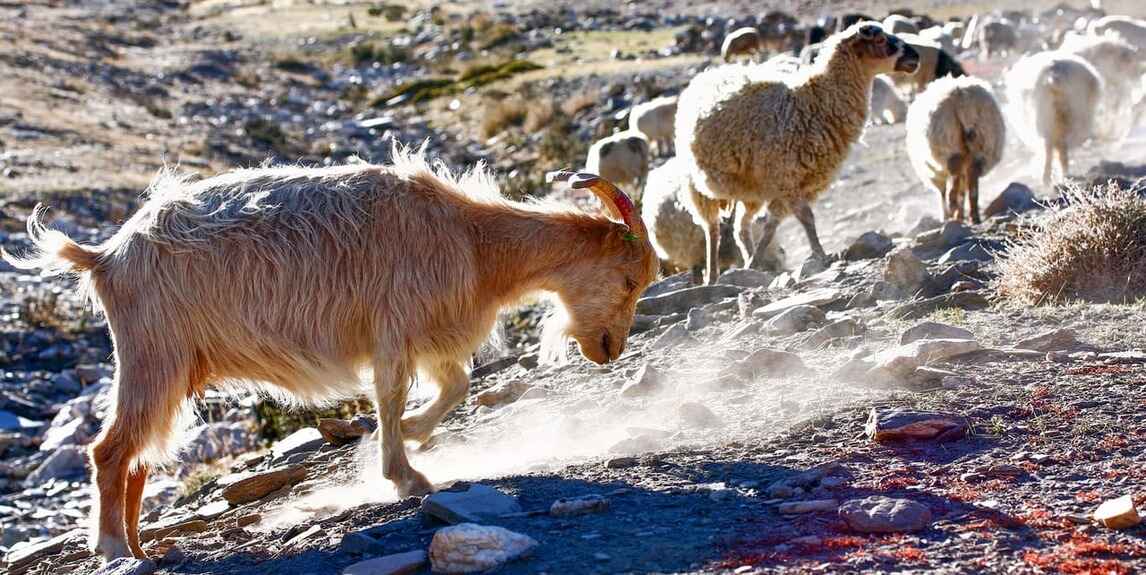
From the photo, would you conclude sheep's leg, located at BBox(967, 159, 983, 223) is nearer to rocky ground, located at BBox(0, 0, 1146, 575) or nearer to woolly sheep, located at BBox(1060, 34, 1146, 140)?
rocky ground, located at BBox(0, 0, 1146, 575)

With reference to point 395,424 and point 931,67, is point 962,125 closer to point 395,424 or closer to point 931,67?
point 395,424

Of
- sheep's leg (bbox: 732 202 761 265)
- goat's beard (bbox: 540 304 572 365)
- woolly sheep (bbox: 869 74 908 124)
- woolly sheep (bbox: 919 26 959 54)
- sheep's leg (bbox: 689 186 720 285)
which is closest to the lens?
goat's beard (bbox: 540 304 572 365)

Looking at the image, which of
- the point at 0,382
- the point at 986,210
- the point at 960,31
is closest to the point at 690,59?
the point at 960,31

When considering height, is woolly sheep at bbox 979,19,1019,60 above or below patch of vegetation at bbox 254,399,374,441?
above

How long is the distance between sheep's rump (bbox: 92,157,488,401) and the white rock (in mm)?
1484

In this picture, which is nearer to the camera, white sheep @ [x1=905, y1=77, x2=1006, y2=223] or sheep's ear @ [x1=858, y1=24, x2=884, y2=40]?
sheep's ear @ [x1=858, y1=24, x2=884, y2=40]

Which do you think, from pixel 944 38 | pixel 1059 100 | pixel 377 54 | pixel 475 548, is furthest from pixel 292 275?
pixel 377 54

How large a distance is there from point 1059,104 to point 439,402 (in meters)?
9.86

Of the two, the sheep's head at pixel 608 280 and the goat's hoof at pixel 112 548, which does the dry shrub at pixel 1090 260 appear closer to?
the sheep's head at pixel 608 280

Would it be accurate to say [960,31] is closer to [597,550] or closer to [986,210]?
[986,210]

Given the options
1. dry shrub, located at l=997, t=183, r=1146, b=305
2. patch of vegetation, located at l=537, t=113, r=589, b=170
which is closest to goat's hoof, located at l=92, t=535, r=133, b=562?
dry shrub, located at l=997, t=183, r=1146, b=305

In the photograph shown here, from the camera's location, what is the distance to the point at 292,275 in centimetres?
598

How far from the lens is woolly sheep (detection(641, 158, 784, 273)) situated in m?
12.8

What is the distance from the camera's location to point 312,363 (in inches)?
239
